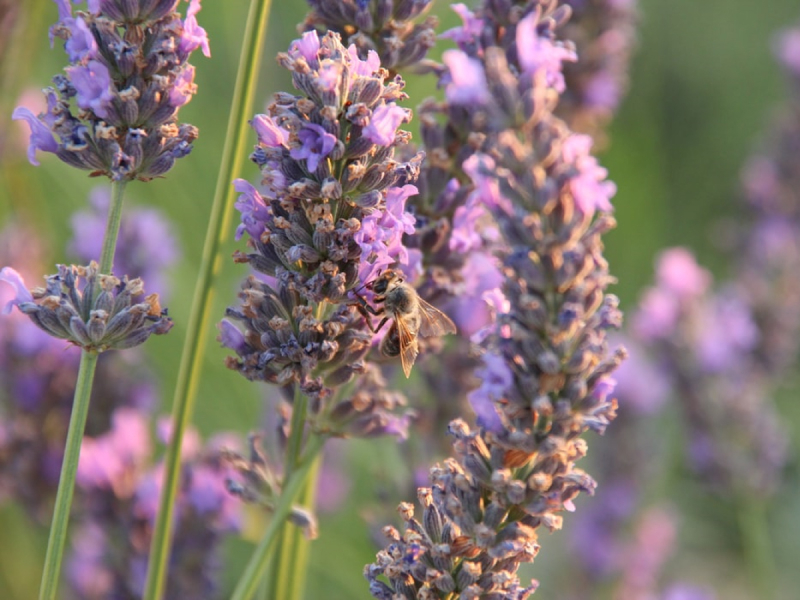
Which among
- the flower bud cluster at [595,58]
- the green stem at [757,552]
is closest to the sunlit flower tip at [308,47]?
the flower bud cluster at [595,58]

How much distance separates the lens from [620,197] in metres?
4.29

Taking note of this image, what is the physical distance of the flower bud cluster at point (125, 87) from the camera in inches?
41.4

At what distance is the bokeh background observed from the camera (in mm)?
2439

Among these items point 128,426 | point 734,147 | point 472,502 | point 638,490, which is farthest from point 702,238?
point 472,502

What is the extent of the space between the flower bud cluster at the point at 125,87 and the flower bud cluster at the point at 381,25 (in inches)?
9.7

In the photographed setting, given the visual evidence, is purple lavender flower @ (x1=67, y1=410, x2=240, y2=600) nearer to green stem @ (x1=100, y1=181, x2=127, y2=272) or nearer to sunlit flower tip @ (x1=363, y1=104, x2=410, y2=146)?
green stem @ (x1=100, y1=181, x2=127, y2=272)

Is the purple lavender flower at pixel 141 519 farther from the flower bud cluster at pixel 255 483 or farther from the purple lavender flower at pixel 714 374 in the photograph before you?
the purple lavender flower at pixel 714 374

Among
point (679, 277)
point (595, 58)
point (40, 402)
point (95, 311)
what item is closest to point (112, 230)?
point (95, 311)

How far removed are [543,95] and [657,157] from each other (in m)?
3.51

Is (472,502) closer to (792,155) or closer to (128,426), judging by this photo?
(128,426)

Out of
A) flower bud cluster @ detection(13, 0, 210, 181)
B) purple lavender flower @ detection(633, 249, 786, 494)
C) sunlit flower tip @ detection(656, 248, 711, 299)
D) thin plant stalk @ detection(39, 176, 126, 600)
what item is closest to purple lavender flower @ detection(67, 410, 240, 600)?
thin plant stalk @ detection(39, 176, 126, 600)

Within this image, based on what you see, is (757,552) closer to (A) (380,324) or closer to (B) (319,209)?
(A) (380,324)

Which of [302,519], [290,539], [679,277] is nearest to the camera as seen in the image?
[302,519]

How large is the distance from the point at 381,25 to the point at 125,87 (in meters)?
0.40
